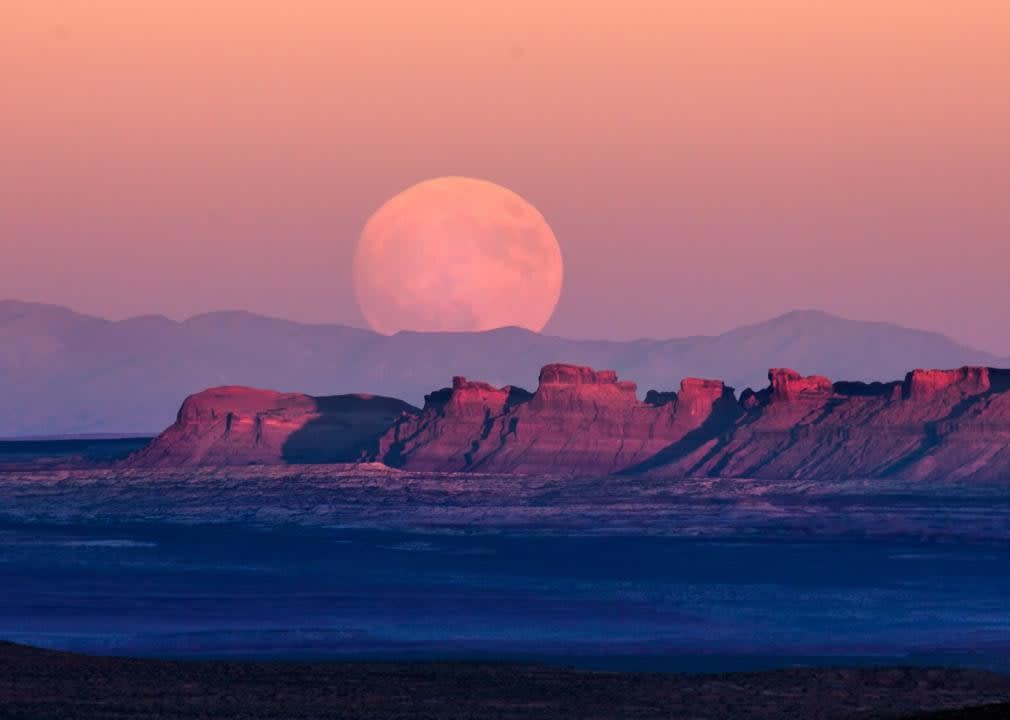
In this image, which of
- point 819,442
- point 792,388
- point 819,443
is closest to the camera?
point 819,443

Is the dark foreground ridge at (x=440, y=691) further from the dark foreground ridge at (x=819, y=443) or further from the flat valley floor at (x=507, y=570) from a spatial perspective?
the dark foreground ridge at (x=819, y=443)

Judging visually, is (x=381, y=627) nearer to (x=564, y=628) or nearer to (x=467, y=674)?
(x=564, y=628)

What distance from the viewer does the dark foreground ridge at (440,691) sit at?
154ft

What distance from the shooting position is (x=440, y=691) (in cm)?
4997

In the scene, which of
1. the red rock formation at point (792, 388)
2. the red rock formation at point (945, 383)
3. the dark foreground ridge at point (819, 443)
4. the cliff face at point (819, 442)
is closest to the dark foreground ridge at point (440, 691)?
the dark foreground ridge at point (819, 443)

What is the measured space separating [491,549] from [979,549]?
2421cm

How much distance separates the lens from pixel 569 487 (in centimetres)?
17512

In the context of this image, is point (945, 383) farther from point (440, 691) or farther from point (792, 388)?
point (440, 691)

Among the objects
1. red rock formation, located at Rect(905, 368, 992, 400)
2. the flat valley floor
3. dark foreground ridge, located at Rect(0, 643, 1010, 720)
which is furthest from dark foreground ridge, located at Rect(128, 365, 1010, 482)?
dark foreground ridge, located at Rect(0, 643, 1010, 720)

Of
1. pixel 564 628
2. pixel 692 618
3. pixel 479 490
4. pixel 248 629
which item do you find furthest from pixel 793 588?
pixel 479 490

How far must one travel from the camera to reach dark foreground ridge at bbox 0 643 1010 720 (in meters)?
46.9

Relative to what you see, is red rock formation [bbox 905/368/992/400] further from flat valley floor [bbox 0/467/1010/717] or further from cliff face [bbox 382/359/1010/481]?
flat valley floor [bbox 0/467/1010/717]

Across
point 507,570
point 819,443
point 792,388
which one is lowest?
point 507,570

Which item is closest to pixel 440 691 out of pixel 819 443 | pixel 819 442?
pixel 819 443
